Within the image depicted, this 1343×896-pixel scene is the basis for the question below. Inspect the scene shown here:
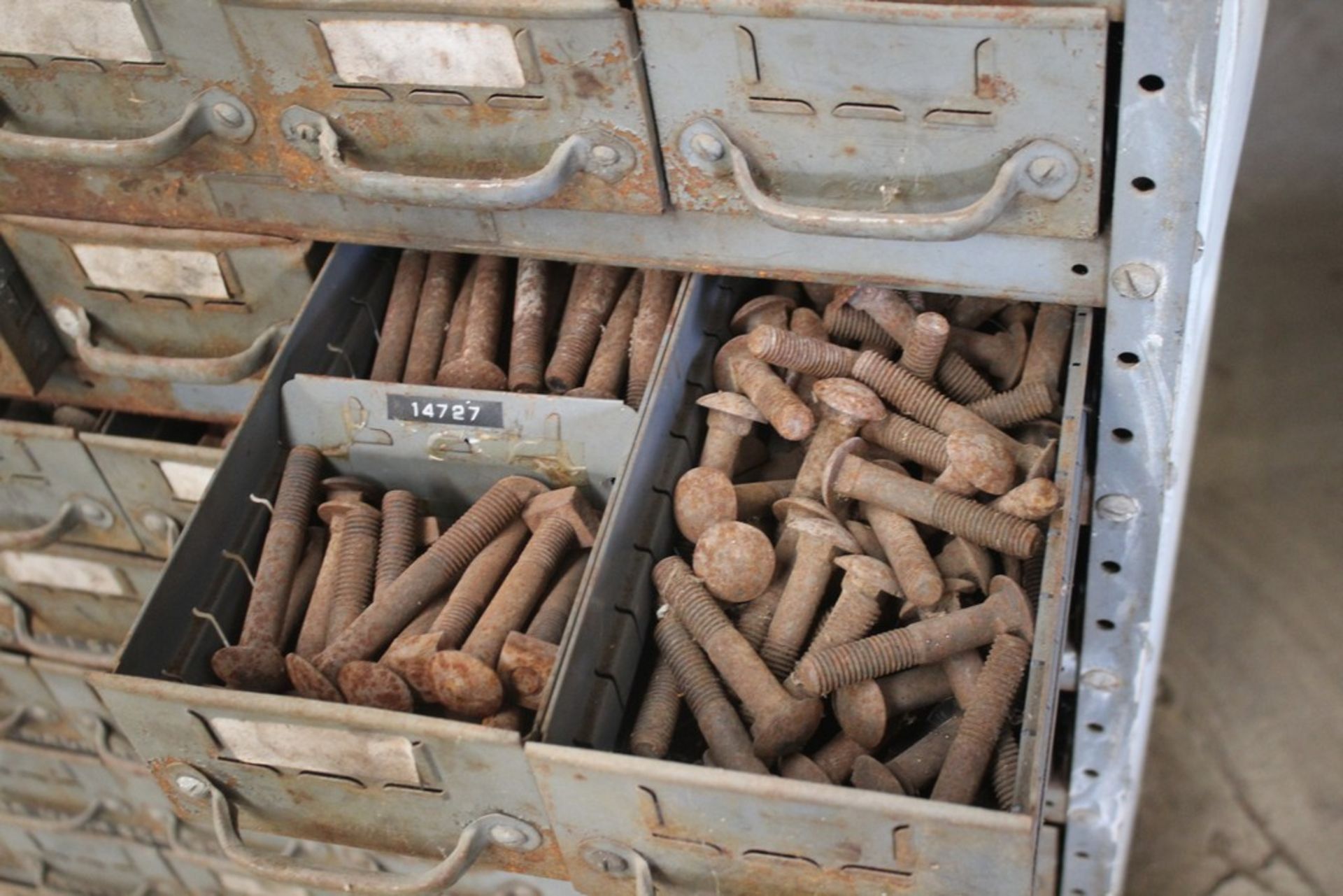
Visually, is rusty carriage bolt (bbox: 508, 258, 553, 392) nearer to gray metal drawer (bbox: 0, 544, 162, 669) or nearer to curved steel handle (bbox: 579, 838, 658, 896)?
curved steel handle (bbox: 579, 838, 658, 896)

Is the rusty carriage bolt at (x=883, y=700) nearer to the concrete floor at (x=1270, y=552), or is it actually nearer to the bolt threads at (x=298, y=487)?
the bolt threads at (x=298, y=487)

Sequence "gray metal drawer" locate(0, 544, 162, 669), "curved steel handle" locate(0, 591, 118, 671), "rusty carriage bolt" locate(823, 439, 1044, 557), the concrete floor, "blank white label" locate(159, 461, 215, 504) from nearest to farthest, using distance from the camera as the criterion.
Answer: "rusty carriage bolt" locate(823, 439, 1044, 557), "blank white label" locate(159, 461, 215, 504), "gray metal drawer" locate(0, 544, 162, 669), "curved steel handle" locate(0, 591, 118, 671), the concrete floor

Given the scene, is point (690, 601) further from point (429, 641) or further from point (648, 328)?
point (648, 328)

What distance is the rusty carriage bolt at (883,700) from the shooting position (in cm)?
156

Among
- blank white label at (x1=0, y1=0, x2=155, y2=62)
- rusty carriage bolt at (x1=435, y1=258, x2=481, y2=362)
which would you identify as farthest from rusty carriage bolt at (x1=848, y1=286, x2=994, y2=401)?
blank white label at (x1=0, y1=0, x2=155, y2=62)

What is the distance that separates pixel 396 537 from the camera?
70.6 inches

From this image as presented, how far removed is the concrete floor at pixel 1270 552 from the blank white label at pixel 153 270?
2.15 metres

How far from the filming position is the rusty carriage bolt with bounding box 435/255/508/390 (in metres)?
1.93

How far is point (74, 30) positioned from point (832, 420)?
1.00 metres

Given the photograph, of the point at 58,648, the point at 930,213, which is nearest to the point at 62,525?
the point at 58,648

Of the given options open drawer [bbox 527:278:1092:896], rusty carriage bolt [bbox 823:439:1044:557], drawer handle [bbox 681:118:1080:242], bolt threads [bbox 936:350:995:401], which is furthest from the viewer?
bolt threads [bbox 936:350:995:401]

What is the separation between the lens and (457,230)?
1.75 meters

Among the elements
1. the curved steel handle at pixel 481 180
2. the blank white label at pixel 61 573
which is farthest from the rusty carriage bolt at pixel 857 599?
the blank white label at pixel 61 573

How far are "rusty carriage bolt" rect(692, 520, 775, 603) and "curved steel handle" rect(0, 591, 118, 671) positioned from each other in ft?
4.47
